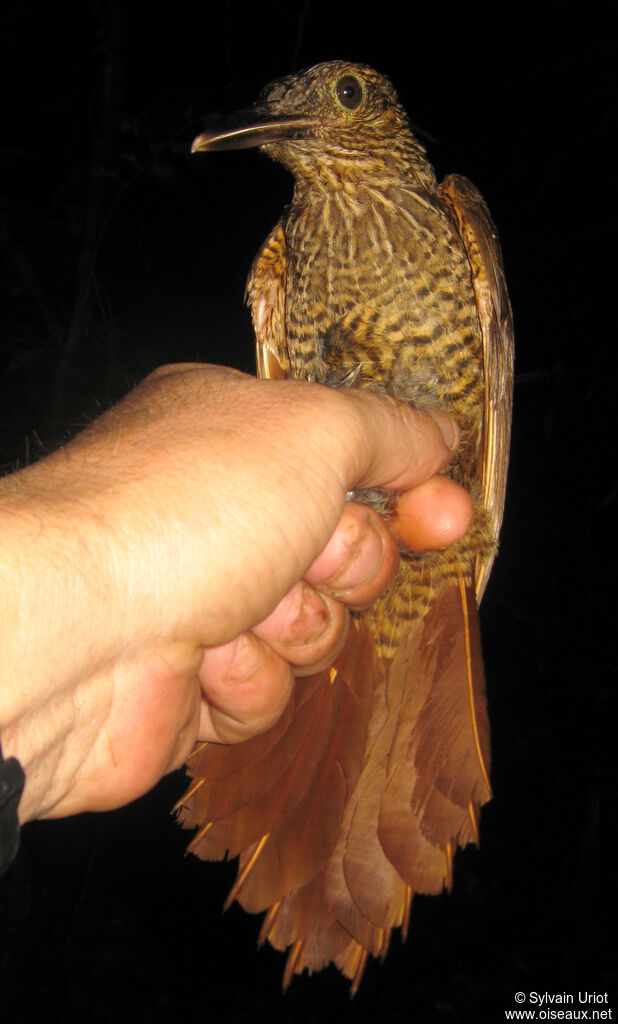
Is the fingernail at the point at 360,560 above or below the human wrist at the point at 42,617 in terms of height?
below

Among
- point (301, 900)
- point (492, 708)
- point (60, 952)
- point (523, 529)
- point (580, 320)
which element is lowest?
point (60, 952)

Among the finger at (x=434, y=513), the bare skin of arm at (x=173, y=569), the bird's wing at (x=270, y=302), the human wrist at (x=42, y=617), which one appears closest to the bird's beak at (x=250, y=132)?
the bird's wing at (x=270, y=302)

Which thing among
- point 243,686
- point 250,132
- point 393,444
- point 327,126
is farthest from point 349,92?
point 243,686

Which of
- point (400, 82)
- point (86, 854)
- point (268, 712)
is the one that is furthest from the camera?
point (86, 854)

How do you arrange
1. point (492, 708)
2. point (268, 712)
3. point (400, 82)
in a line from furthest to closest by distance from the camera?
point (492, 708) < point (400, 82) < point (268, 712)

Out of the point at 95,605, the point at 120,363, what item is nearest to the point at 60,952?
the point at 120,363

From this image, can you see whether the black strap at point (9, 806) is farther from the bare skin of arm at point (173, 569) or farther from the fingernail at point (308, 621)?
the fingernail at point (308, 621)

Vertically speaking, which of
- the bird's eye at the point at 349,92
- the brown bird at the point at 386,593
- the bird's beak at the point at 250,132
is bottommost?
the brown bird at the point at 386,593

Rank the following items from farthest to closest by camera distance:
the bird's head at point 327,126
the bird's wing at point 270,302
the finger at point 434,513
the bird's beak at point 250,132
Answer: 1. the bird's wing at point 270,302
2. the bird's head at point 327,126
3. the bird's beak at point 250,132
4. the finger at point 434,513

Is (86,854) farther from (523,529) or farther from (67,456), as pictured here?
(67,456)
